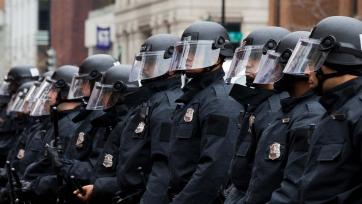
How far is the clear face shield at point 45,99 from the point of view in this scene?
14774 mm

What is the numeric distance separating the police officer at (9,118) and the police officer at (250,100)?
8476 mm

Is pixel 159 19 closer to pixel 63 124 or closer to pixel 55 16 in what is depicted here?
pixel 55 16

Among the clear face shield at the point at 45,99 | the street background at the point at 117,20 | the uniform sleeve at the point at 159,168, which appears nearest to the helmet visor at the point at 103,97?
the uniform sleeve at the point at 159,168

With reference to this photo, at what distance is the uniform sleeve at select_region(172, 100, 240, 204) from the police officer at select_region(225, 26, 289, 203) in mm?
260

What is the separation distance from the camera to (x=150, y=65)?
11836 mm

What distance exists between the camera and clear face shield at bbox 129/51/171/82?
1173 cm

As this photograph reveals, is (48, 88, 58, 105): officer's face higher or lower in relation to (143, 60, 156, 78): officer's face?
lower

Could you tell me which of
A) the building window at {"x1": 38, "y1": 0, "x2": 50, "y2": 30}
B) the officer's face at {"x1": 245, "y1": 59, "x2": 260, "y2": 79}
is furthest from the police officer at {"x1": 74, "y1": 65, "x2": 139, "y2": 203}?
the building window at {"x1": 38, "y1": 0, "x2": 50, "y2": 30}

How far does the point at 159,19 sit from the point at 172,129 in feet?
148

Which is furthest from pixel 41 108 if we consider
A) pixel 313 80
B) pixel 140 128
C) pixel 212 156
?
pixel 313 80

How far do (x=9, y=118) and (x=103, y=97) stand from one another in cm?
658

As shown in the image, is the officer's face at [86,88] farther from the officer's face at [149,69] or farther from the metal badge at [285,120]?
the metal badge at [285,120]

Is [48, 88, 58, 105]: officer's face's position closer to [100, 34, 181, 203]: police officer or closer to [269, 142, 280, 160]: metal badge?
[100, 34, 181, 203]: police officer

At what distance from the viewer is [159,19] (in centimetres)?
5556
